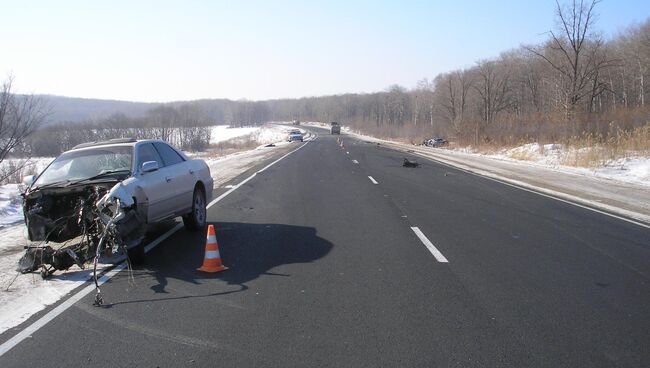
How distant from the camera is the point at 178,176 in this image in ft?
29.8

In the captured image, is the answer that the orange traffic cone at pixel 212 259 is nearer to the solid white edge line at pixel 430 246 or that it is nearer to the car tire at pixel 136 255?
the car tire at pixel 136 255

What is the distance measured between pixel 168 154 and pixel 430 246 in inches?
186

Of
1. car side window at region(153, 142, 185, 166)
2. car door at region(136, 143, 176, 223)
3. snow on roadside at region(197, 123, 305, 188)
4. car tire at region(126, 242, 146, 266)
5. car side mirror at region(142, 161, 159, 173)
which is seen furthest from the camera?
snow on roadside at region(197, 123, 305, 188)

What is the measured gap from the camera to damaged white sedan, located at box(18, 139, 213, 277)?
6.71 metres

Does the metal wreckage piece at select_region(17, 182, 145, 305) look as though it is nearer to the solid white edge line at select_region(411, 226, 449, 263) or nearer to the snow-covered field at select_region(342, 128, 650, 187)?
the solid white edge line at select_region(411, 226, 449, 263)

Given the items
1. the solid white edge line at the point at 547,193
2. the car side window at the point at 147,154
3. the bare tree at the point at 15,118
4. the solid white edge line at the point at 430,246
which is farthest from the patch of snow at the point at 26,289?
the solid white edge line at the point at 547,193

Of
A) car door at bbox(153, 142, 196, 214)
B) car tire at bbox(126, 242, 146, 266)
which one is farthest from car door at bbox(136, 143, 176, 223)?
car tire at bbox(126, 242, 146, 266)

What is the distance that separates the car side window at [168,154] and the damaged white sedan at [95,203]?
1.00 feet

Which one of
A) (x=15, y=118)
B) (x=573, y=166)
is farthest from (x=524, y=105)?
(x=15, y=118)

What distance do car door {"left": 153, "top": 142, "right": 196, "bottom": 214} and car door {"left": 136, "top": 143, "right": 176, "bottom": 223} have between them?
0.13 metres

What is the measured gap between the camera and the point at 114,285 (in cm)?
635

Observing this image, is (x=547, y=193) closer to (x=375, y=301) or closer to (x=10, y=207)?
(x=375, y=301)

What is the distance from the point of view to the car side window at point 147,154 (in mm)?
8312

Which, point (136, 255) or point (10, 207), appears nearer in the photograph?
point (136, 255)
